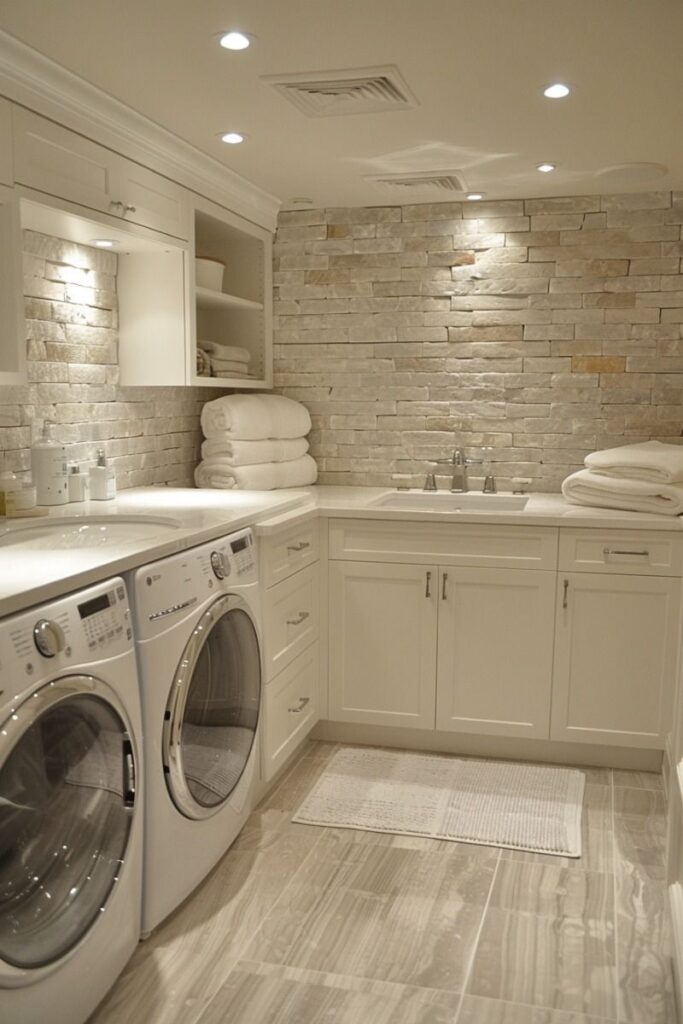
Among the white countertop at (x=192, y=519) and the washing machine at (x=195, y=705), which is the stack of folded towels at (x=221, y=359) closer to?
the white countertop at (x=192, y=519)

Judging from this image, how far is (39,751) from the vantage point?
1674 mm

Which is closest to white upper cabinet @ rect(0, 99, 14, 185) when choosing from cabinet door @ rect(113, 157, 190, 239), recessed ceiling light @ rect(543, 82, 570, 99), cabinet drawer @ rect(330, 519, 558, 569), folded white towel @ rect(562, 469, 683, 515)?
cabinet door @ rect(113, 157, 190, 239)

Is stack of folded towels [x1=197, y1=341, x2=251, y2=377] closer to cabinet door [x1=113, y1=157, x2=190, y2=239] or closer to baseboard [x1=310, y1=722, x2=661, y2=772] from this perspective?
cabinet door [x1=113, y1=157, x2=190, y2=239]

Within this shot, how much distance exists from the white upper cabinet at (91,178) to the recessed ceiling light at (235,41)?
54 centimetres

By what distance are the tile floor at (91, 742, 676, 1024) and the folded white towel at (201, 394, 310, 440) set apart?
1.49 meters

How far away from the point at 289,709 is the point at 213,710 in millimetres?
664

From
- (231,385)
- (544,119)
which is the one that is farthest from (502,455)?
(544,119)

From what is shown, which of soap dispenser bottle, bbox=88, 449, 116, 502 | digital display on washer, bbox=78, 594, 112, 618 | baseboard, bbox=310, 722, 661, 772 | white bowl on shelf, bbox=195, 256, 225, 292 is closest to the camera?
digital display on washer, bbox=78, 594, 112, 618

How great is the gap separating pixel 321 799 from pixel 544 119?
87.2 inches

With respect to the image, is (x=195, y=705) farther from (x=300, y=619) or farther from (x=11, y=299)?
(x=11, y=299)

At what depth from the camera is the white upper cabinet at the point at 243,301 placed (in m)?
3.87

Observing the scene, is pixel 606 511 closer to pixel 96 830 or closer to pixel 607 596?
pixel 607 596

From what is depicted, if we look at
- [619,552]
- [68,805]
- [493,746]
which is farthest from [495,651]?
[68,805]

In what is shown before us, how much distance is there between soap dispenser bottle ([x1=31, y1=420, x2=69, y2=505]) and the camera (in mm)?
2799
